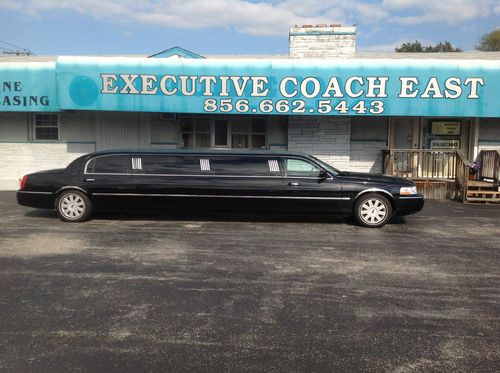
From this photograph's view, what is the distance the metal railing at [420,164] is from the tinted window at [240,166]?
5.16 m

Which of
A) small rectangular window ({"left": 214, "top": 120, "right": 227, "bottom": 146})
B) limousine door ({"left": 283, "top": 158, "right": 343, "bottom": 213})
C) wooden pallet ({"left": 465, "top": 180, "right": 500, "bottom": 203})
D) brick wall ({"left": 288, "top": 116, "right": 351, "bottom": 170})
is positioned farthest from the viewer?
small rectangular window ({"left": 214, "top": 120, "right": 227, "bottom": 146})

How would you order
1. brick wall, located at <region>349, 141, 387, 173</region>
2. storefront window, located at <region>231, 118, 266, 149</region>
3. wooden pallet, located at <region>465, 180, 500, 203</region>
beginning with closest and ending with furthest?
wooden pallet, located at <region>465, 180, 500, 203</region> < brick wall, located at <region>349, 141, 387, 173</region> < storefront window, located at <region>231, 118, 266, 149</region>

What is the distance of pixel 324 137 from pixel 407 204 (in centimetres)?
514

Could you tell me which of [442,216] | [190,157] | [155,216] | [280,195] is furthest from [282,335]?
[442,216]

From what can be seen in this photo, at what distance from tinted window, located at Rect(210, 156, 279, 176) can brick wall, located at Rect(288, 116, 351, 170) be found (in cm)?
482

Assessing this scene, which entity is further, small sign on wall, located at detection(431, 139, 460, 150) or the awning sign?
small sign on wall, located at detection(431, 139, 460, 150)

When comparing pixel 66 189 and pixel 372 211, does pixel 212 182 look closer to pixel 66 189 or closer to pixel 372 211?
pixel 66 189

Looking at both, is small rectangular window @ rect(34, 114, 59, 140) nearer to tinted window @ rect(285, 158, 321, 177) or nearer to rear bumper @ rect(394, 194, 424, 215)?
tinted window @ rect(285, 158, 321, 177)

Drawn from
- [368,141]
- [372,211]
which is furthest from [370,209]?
[368,141]

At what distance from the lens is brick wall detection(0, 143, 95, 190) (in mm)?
14164

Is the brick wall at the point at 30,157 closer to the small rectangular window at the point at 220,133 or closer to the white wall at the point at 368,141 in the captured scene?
the small rectangular window at the point at 220,133

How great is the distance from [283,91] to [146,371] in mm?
9810

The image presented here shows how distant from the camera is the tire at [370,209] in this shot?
8.67m

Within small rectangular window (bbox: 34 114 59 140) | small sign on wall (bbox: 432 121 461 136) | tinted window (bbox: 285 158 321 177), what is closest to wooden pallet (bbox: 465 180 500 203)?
small sign on wall (bbox: 432 121 461 136)
